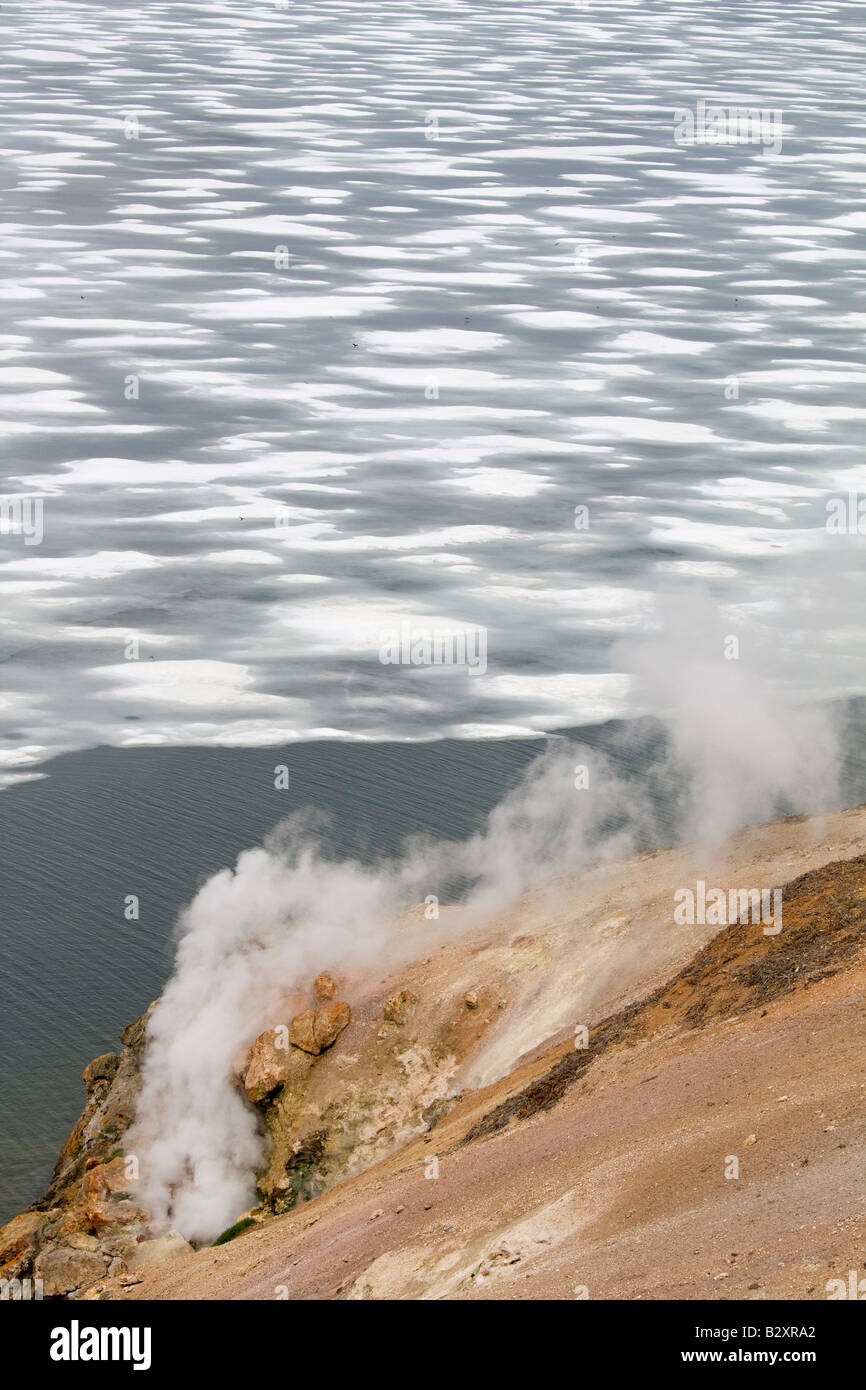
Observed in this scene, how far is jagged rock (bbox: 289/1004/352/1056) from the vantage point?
15523 millimetres

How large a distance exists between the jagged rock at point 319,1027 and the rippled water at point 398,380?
501cm

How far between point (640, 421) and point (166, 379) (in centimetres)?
882

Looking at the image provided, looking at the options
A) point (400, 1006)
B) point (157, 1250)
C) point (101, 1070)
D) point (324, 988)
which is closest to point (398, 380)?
point (324, 988)

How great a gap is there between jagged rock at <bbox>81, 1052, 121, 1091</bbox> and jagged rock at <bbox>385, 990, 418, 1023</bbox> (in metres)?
2.54

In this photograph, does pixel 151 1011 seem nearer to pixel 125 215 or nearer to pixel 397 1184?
pixel 397 1184

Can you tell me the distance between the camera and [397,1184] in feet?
40.4

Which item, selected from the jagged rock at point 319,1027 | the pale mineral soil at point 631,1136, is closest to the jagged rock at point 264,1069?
the jagged rock at point 319,1027

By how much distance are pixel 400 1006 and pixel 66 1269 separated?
3774mm

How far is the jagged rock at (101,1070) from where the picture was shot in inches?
617

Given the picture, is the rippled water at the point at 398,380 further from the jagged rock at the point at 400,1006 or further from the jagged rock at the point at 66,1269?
the jagged rock at the point at 66,1269

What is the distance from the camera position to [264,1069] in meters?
15.4

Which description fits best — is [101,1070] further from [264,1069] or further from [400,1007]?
[400,1007]

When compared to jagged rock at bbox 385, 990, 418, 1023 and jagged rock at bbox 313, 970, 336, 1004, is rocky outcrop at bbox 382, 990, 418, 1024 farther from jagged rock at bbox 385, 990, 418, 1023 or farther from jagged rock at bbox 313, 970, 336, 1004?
jagged rock at bbox 313, 970, 336, 1004

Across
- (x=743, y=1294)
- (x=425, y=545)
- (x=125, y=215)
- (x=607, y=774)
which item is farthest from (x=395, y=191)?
(x=743, y=1294)
